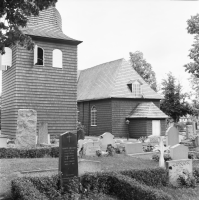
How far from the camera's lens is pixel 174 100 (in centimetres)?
4194

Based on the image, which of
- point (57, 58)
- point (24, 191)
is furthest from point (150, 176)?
point (57, 58)

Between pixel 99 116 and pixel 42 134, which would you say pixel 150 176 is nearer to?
pixel 42 134

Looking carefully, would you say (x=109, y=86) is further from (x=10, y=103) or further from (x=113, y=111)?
(x=10, y=103)

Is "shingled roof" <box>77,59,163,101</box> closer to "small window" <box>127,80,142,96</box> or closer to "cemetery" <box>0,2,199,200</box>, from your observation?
"cemetery" <box>0,2,199,200</box>

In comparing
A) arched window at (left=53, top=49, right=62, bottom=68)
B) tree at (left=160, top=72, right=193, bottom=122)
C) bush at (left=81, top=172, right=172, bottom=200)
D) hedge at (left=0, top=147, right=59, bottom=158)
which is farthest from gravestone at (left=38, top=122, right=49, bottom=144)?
tree at (left=160, top=72, right=193, bottom=122)

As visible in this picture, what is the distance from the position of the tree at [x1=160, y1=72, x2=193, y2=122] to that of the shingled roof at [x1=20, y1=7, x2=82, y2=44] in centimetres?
2302

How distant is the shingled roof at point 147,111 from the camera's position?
2809 cm

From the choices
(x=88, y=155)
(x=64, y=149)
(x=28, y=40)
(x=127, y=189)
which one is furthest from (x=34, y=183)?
(x=88, y=155)

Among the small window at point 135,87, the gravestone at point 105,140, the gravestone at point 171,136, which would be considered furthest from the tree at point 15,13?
the small window at point 135,87

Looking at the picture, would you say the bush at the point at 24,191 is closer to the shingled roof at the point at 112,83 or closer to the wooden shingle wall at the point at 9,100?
the wooden shingle wall at the point at 9,100

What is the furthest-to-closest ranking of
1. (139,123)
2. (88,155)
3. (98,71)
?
(98,71) < (139,123) < (88,155)

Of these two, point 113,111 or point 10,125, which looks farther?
point 113,111

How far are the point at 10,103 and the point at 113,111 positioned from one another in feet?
34.6

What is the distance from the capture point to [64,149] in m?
7.98
